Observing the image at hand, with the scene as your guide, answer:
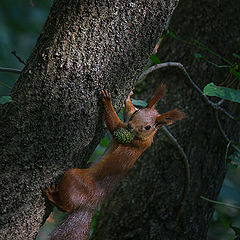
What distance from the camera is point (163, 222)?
2832 mm

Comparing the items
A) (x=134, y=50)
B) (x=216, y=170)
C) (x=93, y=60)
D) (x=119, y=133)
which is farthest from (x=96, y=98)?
(x=216, y=170)

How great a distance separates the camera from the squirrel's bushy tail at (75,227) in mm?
1964

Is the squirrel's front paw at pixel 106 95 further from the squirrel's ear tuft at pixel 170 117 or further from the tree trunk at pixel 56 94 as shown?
the squirrel's ear tuft at pixel 170 117

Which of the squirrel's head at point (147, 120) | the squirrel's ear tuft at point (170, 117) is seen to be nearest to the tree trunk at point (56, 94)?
the squirrel's head at point (147, 120)

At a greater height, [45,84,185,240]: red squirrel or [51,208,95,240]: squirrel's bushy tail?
[45,84,185,240]: red squirrel

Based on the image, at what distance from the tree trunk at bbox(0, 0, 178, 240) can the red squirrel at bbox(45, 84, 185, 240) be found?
22 cm

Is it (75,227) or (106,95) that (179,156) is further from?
(106,95)

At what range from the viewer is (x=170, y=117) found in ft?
7.29

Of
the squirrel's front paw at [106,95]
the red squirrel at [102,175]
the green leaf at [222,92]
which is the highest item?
the green leaf at [222,92]

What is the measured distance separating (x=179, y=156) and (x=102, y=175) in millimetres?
952

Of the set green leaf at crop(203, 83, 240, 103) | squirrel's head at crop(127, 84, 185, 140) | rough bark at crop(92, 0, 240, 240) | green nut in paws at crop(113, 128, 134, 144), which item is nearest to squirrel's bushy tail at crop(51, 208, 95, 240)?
green nut in paws at crop(113, 128, 134, 144)

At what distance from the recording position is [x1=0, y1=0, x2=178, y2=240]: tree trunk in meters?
1.55

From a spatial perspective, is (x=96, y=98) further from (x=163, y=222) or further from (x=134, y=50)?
(x=163, y=222)

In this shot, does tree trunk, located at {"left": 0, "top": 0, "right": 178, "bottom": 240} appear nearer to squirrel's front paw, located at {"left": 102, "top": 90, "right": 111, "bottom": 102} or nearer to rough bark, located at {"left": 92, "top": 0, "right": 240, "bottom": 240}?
squirrel's front paw, located at {"left": 102, "top": 90, "right": 111, "bottom": 102}
